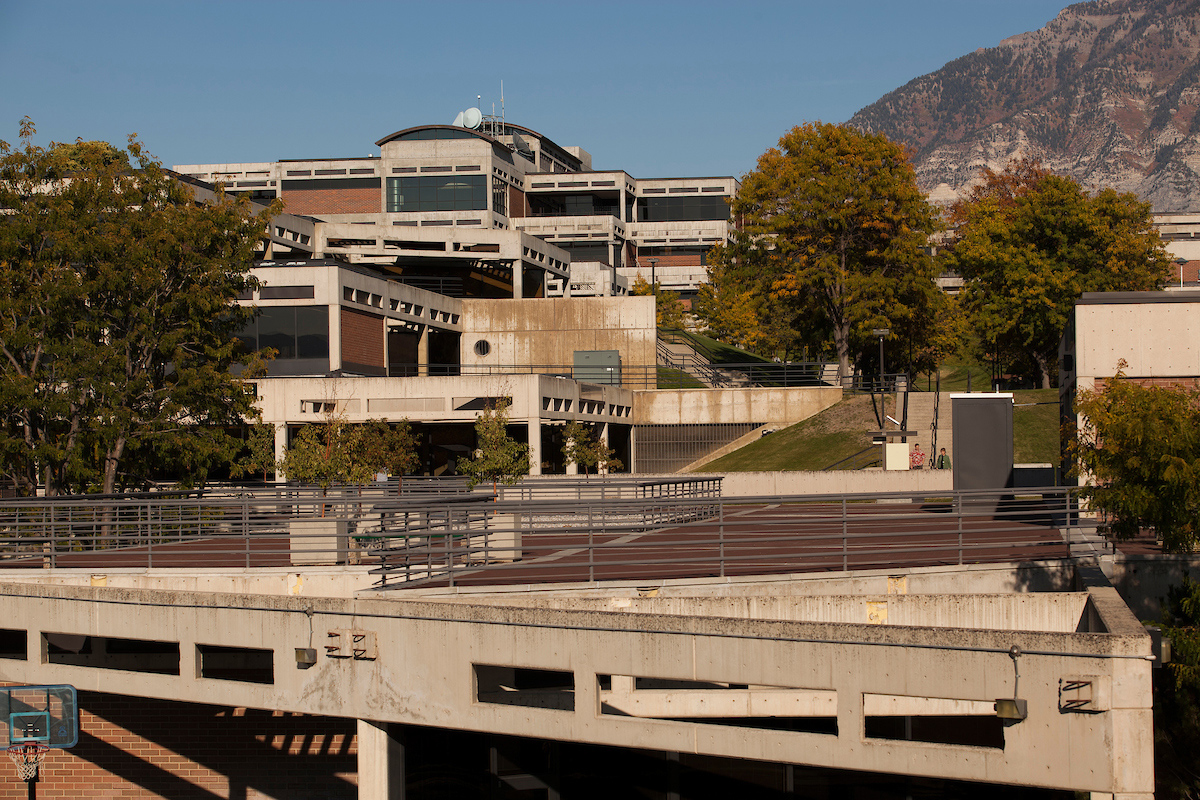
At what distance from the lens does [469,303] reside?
57312 millimetres

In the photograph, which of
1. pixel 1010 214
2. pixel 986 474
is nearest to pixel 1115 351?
pixel 986 474

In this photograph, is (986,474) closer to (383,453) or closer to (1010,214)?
(383,453)

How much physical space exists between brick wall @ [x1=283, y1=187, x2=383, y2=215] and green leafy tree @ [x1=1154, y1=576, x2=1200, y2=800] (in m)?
75.0

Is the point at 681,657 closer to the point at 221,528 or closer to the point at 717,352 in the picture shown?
the point at 221,528

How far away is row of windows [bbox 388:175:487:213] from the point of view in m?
82.6

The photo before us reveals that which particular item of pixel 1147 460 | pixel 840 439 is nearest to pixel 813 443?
pixel 840 439

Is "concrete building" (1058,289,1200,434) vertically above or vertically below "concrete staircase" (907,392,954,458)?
above

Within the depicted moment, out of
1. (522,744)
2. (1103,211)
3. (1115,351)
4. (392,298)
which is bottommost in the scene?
(522,744)

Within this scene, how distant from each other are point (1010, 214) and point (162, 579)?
202 feet

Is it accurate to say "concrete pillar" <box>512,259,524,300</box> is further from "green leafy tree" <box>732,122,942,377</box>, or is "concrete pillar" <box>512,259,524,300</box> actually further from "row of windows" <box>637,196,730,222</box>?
"row of windows" <box>637,196,730,222</box>

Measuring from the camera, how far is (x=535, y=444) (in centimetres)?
4238

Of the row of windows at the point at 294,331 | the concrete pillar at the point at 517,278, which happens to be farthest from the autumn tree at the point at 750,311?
the row of windows at the point at 294,331

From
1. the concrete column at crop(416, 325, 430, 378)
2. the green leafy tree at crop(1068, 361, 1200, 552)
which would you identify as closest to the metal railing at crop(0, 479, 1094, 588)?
the green leafy tree at crop(1068, 361, 1200, 552)

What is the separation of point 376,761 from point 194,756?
7.50 metres
